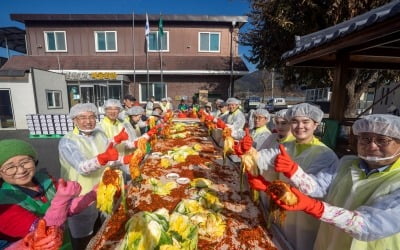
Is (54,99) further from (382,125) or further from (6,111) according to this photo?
(382,125)

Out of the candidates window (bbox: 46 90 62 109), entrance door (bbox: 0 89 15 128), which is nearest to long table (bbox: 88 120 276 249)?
window (bbox: 46 90 62 109)

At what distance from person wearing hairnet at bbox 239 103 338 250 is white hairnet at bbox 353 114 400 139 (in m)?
0.52

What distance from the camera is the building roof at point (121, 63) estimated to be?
50.9ft

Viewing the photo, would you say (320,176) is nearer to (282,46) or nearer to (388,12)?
(388,12)

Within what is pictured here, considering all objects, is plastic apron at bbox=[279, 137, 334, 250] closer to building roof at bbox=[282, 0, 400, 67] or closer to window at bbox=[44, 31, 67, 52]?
building roof at bbox=[282, 0, 400, 67]

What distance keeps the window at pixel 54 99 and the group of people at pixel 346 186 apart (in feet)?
43.3

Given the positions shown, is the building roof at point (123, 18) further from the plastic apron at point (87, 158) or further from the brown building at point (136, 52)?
the plastic apron at point (87, 158)

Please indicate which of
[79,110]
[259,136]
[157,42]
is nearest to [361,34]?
[259,136]

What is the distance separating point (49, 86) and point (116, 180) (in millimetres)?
12525

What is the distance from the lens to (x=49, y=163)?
6250 mm

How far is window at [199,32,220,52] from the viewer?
16547mm

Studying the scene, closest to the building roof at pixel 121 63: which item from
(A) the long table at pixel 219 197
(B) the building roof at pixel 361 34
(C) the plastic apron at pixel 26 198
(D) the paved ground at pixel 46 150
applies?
(D) the paved ground at pixel 46 150

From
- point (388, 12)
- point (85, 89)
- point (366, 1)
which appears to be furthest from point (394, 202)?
point (85, 89)

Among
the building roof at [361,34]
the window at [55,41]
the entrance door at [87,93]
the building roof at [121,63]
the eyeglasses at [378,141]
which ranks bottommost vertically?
the eyeglasses at [378,141]
